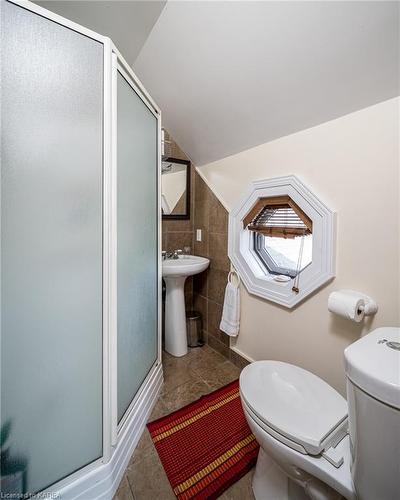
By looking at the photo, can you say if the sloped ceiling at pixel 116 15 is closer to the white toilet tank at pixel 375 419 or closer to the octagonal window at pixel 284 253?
the octagonal window at pixel 284 253

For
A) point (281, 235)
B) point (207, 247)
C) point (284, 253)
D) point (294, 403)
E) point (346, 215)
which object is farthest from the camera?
point (207, 247)

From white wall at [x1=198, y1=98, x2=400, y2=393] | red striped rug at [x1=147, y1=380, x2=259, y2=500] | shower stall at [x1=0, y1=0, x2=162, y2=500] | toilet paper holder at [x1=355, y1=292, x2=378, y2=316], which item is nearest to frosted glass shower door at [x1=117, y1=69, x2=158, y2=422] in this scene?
shower stall at [x1=0, y1=0, x2=162, y2=500]

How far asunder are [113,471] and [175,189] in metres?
2.06

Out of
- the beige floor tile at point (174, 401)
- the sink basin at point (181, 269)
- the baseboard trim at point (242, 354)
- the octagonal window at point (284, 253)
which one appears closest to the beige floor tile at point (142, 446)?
the beige floor tile at point (174, 401)

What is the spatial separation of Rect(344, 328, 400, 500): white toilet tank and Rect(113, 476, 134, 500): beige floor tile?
94 cm

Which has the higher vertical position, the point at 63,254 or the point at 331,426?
the point at 63,254

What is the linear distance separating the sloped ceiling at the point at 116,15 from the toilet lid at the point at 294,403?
206 cm

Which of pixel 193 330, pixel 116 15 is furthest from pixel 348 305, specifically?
pixel 116 15

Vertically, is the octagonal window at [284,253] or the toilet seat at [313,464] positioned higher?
the octagonal window at [284,253]

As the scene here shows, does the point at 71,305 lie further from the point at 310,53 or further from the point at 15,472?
the point at 310,53

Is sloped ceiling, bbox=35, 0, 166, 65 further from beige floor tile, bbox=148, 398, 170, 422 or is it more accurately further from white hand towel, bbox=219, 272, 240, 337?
beige floor tile, bbox=148, 398, 170, 422

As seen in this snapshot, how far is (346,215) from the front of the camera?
1.18 metres

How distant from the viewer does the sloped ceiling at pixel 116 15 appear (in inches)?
49.7

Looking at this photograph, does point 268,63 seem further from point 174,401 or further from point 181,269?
point 174,401
